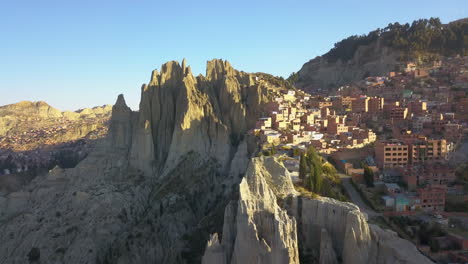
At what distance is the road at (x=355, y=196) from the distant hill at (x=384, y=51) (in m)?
66.5

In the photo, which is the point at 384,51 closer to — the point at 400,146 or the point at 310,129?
the point at 310,129

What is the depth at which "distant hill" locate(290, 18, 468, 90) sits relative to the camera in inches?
3812

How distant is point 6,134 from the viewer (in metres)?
162

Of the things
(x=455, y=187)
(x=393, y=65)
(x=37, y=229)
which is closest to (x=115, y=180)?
(x=37, y=229)

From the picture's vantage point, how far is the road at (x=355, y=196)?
31067 mm

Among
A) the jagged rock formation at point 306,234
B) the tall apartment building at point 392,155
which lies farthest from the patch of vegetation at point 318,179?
the tall apartment building at point 392,155

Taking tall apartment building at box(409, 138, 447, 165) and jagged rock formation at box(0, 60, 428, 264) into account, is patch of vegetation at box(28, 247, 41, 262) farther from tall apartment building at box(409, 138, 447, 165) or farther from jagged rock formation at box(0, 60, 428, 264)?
tall apartment building at box(409, 138, 447, 165)

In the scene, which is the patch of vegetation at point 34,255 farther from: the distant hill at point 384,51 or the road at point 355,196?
the distant hill at point 384,51

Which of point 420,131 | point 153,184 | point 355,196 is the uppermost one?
point 420,131

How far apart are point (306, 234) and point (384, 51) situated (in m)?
90.1

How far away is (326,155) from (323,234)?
83.3 feet

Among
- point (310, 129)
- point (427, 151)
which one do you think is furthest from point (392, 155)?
point (310, 129)

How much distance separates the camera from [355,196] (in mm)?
34719

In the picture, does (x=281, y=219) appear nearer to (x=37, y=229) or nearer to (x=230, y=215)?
(x=230, y=215)
